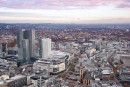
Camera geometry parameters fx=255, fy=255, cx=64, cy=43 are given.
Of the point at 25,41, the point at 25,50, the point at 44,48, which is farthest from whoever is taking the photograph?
the point at 44,48

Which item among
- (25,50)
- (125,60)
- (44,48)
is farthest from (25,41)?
(125,60)

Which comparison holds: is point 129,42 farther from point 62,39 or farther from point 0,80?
point 0,80

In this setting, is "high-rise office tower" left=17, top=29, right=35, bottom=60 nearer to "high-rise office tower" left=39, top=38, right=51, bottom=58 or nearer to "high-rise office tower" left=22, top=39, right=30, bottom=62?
"high-rise office tower" left=22, top=39, right=30, bottom=62

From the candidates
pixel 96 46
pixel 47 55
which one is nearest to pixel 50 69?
pixel 47 55

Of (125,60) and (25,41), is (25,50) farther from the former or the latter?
(125,60)

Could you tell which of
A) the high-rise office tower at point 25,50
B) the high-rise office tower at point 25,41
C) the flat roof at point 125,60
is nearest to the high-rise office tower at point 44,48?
the high-rise office tower at point 25,41

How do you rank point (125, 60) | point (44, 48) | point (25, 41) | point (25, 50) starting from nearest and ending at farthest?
1. point (125, 60)
2. point (25, 50)
3. point (25, 41)
4. point (44, 48)

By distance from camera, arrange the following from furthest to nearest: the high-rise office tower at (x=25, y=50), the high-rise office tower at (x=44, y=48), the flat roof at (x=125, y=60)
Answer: the high-rise office tower at (x=44, y=48)
the high-rise office tower at (x=25, y=50)
the flat roof at (x=125, y=60)

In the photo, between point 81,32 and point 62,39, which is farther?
point 81,32

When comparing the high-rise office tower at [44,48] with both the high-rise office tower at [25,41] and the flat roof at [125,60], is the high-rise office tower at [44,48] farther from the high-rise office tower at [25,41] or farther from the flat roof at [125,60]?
the flat roof at [125,60]

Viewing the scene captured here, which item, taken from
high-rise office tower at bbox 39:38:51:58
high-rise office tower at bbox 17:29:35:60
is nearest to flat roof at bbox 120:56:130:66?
high-rise office tower at bbox 39:38:51:58

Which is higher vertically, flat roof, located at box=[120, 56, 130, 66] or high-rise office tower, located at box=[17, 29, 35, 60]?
high-rise office tower, located at box=[17, 29, 35, 60]
